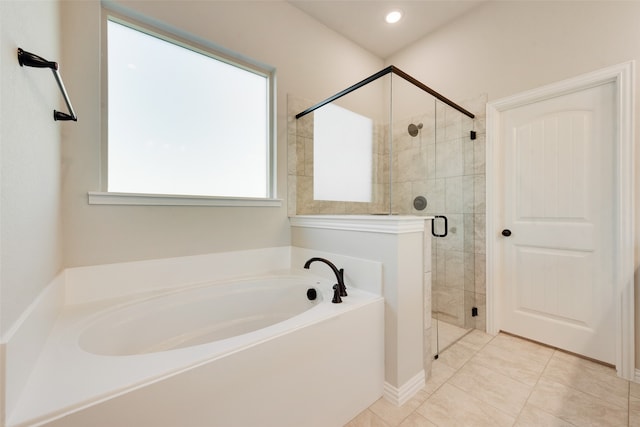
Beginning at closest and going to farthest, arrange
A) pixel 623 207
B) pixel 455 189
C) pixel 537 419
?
1. pixel 537 419
2. pixel 623 207
3. pixel 455 189

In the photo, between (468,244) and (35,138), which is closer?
(35,138)

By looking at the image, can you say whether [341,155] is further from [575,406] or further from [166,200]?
[575,406]

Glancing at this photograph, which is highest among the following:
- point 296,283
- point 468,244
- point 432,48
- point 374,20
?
point 374,20

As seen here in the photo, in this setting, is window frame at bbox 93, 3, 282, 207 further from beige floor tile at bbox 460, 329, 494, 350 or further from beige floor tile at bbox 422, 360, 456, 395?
beige floor tile at bbox 460, 329, 494, 350

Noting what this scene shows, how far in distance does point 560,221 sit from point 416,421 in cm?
172

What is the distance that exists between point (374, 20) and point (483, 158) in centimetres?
162

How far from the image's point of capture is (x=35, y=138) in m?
0.98

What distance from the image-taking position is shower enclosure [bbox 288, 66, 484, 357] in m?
2.23

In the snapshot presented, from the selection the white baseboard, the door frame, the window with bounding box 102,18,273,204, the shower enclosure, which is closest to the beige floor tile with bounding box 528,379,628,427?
the door frame

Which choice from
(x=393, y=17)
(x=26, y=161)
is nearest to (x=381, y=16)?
(x=393, y=17)

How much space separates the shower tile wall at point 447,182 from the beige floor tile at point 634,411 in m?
0.88

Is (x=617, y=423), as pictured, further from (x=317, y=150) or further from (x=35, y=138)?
(x=35, y=138)

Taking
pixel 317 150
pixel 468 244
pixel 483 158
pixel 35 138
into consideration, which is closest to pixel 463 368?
pixel 468 244

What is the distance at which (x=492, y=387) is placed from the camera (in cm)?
151
